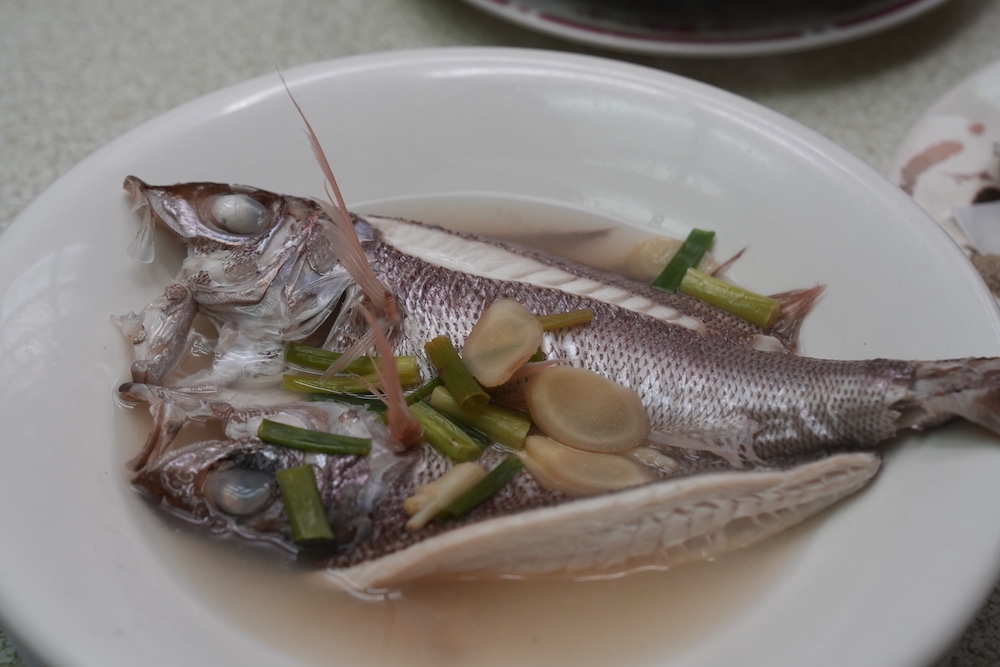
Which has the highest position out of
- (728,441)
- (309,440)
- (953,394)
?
(953,394)

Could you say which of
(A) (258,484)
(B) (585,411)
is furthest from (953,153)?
(A) (258,484)

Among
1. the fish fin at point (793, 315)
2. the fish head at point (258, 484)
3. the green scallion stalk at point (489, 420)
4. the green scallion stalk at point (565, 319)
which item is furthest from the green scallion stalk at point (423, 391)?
the fish fin at point (793, 315)

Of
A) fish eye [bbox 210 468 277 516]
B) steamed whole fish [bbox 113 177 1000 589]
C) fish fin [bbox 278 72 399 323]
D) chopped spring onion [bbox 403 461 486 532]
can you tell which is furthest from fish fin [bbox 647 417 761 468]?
fish eye [bbox 210 468 277 516]

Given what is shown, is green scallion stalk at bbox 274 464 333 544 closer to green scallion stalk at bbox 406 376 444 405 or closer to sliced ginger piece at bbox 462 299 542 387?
green scallion stalk at bbox 406 376 444 405

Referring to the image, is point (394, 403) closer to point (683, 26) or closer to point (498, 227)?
point (498, 227)

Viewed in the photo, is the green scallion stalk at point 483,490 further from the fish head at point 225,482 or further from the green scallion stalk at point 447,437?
the fish head at point 225,482

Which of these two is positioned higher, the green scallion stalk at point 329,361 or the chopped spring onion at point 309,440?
the green scallion stalk at point 329,361
